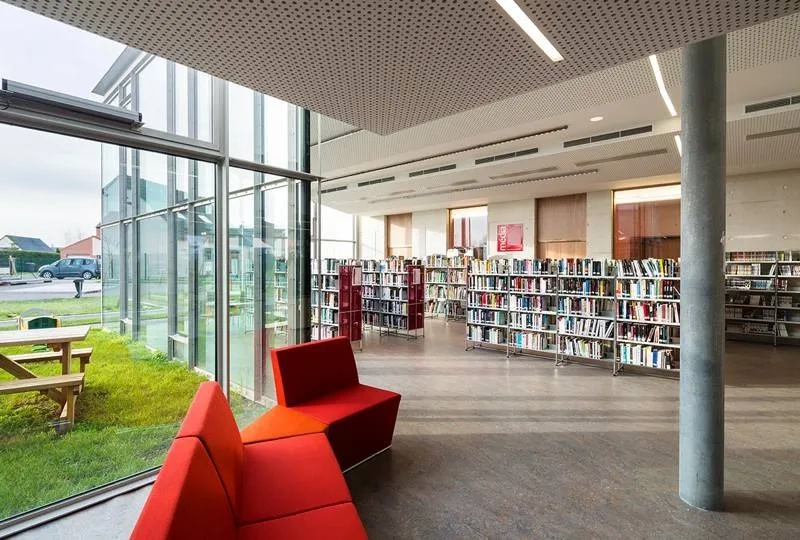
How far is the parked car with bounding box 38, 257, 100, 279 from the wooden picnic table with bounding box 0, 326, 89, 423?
0.48 meters

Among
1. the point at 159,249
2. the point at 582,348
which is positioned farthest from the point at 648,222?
the point at 159,249

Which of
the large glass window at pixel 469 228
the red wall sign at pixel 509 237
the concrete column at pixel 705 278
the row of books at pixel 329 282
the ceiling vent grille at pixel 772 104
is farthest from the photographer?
the large glass window at pixel 469 228

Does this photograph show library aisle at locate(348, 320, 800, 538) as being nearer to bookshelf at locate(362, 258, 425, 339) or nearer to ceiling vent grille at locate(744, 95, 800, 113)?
bookshelf at locate(362, 258, 425, 339)

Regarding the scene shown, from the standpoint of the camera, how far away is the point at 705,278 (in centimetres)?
267

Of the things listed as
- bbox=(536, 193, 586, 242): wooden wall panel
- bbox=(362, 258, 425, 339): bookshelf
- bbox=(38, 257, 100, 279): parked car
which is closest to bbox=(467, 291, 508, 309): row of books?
bbox=(362, 258, 425, 339): bookshelf

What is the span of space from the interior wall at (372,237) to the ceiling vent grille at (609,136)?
9.31 metres

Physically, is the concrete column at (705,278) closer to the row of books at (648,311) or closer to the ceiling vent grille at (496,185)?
the row of books at (648,311)

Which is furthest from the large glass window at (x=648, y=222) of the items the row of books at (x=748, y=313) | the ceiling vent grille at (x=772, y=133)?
the ceiling vent grille at (x=772, y=133)

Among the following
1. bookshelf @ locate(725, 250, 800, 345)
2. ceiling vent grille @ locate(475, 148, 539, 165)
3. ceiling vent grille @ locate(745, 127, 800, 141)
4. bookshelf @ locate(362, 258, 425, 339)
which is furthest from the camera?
bookshelf @ locate(362, 258, 425, 339)

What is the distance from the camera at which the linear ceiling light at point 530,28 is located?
1675mm

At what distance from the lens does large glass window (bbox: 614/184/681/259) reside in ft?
33.1

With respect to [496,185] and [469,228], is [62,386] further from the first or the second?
[469,228]

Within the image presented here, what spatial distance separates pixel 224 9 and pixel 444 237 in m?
12.6

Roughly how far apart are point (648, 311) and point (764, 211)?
211 inches
